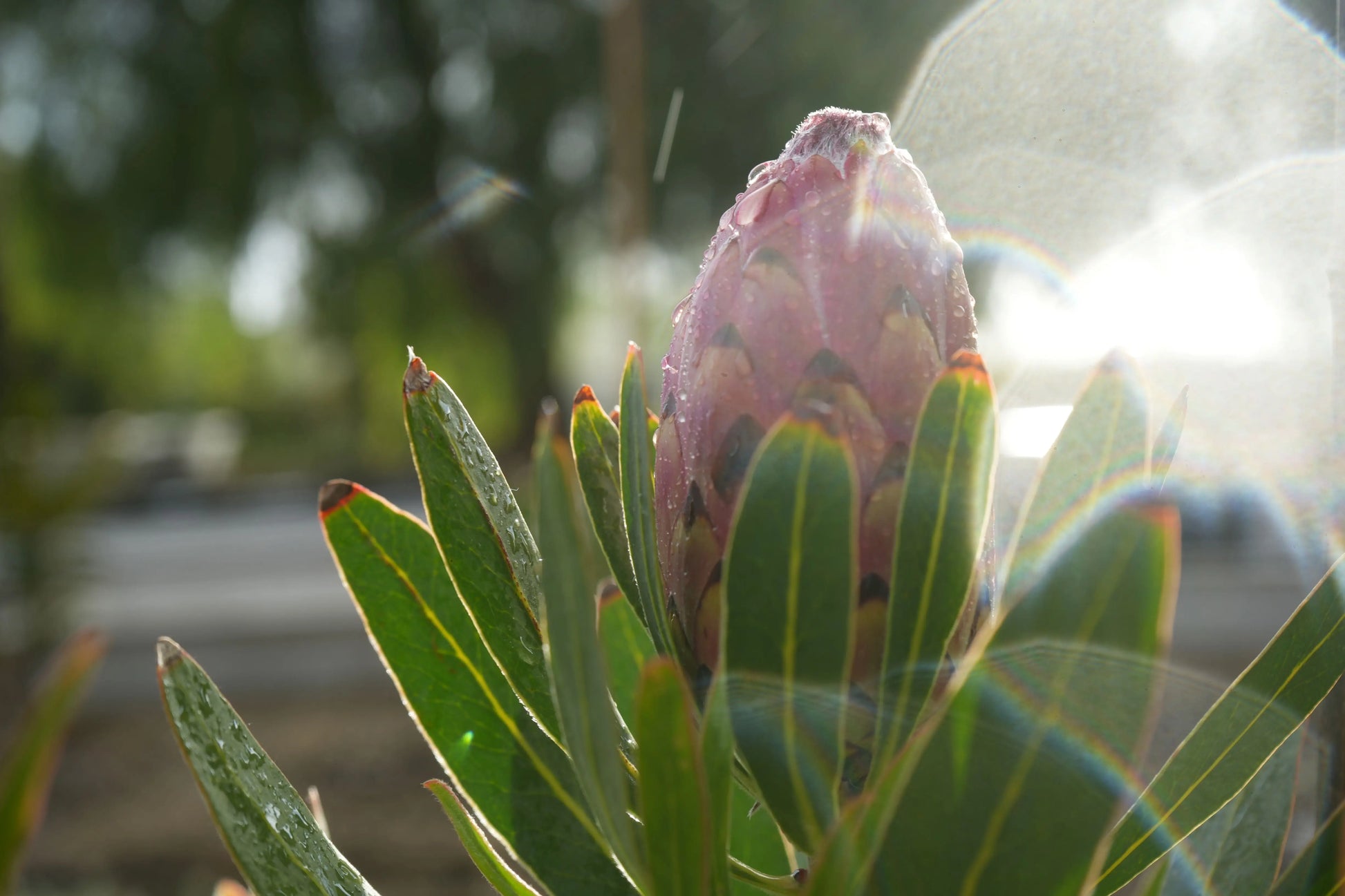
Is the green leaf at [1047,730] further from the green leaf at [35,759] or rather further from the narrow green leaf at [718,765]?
the green leaf at [35,759]

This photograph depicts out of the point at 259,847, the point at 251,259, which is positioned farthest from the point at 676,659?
the point at 251,259

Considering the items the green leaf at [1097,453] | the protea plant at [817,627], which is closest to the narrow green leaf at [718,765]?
the protea plant at [817,627]

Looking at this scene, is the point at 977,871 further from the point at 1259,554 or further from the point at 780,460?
the point at 1259,554

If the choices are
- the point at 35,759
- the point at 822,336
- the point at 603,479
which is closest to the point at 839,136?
the point at 822,336

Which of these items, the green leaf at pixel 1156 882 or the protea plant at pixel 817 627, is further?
the green leaf at pixel 1156 882

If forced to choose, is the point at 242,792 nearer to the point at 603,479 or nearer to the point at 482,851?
the point at 482,851

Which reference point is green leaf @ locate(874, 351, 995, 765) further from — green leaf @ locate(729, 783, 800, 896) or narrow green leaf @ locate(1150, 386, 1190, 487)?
green leaf @ locate(729, 783, 800, 896)

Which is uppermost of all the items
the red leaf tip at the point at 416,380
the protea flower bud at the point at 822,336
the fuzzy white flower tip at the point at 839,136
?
the fuzzy white flower tip at the point at 839,136
